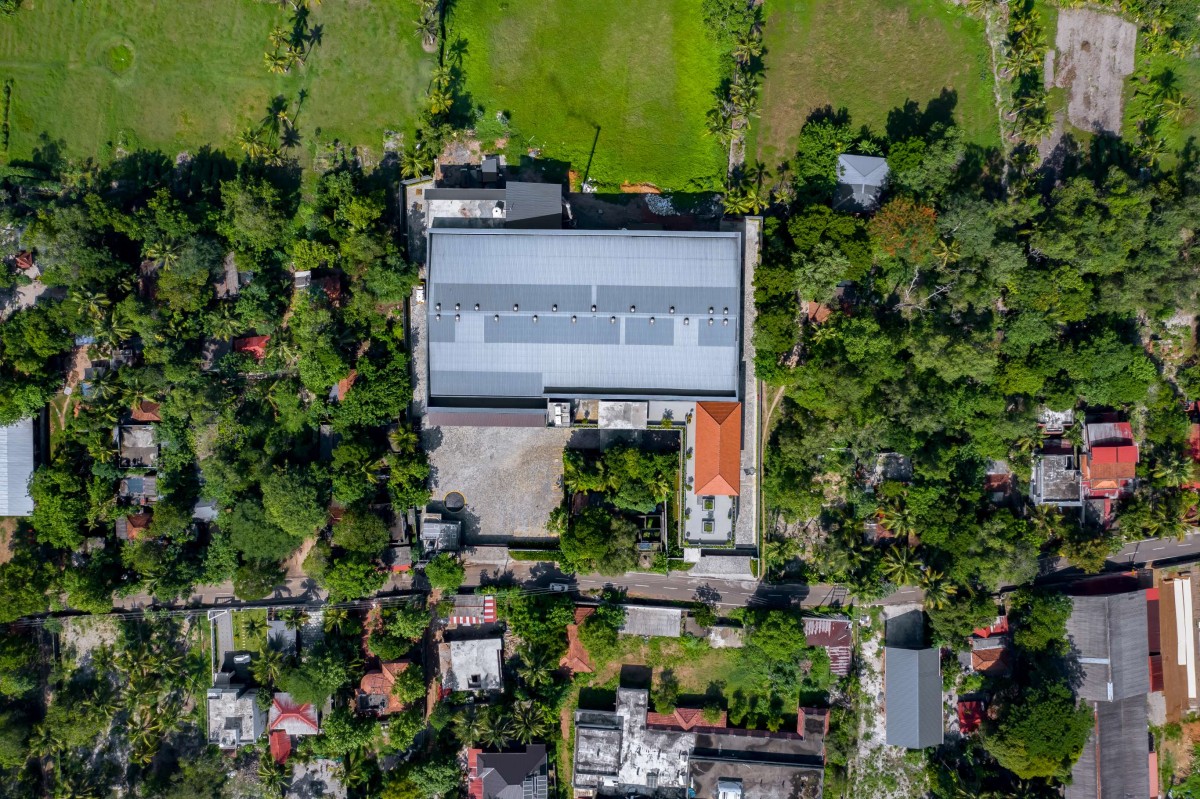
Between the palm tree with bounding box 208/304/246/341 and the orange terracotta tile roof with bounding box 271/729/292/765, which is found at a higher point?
the palm tree with bounding box 208/304/246/341

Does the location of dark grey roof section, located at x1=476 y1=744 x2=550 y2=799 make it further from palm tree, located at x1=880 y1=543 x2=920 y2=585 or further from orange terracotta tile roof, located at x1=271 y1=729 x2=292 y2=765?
palm tree, located at x1=880 y1=543 x2=920 y2=585

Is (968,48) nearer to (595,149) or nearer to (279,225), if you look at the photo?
(595,149)

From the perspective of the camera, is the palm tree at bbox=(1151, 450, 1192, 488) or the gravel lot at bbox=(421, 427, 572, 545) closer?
the palm tree at bbox=(1151, 450, 1192, 488)

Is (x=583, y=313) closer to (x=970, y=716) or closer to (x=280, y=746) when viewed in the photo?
(x=280, y=746)

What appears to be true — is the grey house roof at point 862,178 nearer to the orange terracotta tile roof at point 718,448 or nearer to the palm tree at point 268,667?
the orange terracotta tile roof at point 718,448

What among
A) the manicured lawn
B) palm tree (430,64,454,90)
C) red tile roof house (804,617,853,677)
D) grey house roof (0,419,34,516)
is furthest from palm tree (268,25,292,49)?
red tile roof house (804,617,853,677)

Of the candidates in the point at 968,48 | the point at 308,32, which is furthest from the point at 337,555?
the point at 968,48

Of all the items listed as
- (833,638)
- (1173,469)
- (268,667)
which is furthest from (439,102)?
A: (1173,469)
